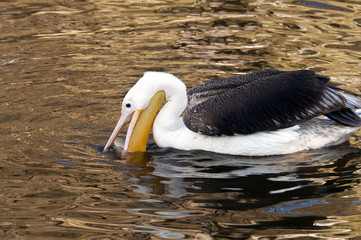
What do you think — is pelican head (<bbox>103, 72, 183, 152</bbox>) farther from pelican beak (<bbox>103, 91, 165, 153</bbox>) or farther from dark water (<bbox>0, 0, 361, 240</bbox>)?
dark water (<bbox>0, 0, 361, 240</bbox>)

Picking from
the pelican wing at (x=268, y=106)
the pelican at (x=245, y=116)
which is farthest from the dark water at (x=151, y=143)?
the pelican wing at (x=268, y=106)

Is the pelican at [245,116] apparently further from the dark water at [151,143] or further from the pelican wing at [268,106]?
the dark water at [151,143]

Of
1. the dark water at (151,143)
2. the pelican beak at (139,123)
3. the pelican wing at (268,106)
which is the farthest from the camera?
the pelican beak at (139,123)

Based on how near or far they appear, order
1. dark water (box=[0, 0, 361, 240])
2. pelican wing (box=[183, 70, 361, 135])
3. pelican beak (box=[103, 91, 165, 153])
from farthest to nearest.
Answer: pelican beak (box=[103, 91, 165, 153]) → pelican wing (box=[183, 70, 361, 135]) → dark water (box=[0, 0, 361, 240])

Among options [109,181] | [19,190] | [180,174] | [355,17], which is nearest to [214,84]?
[180,174]

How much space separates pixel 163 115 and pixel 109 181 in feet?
3.27

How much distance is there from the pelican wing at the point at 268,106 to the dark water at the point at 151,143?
28 centimetres

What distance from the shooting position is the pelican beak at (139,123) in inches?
233

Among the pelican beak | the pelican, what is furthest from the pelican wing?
the pelican beak

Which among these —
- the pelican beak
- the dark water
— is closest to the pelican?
the pelican beak

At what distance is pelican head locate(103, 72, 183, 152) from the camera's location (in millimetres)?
5840

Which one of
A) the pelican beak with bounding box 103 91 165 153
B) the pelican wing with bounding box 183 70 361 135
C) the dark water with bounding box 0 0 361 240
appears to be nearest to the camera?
the dark water with bounding box 0 0 361 240

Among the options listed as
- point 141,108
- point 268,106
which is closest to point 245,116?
point 268,106

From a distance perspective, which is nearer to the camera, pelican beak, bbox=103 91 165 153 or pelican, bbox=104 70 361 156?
pelican, bbox=104 70 361 156
